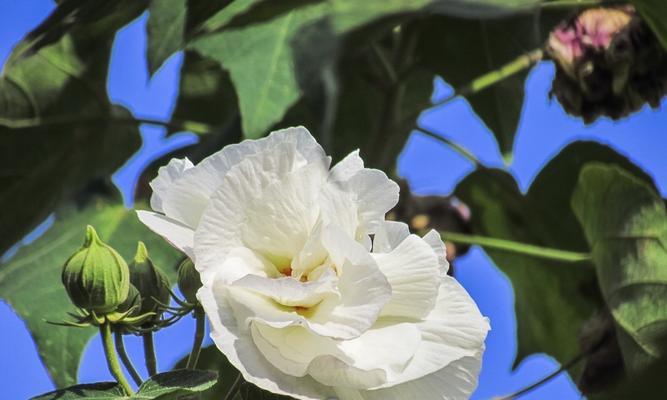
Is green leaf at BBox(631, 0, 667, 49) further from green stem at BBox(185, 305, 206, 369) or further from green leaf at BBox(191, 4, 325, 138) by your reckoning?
green stem at BBox(185, 305, 206, 369)

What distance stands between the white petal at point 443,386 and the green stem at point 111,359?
9cm

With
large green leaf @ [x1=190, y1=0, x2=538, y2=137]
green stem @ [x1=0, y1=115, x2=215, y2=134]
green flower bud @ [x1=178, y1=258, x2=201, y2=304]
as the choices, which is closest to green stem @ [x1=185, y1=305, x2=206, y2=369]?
green flower bud @ [x1=178, y1=258, x2=201, y2=304]

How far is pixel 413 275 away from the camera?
469mm

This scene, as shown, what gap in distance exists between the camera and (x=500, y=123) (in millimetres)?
868

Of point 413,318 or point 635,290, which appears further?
point 635,290

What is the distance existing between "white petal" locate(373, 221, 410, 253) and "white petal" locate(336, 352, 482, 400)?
52 millimetres

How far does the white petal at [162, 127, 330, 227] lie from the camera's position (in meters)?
0.47

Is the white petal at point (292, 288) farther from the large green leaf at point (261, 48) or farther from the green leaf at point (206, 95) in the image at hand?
the green leaf at point (206, 95)

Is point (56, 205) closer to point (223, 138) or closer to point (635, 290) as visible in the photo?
point (223, 138)

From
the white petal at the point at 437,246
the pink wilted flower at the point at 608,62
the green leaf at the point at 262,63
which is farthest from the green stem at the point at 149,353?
the pink wilted flower at the point at 608,62

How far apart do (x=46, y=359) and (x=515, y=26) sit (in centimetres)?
38

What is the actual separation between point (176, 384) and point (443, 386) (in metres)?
0.10

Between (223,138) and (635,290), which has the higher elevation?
(223,138)

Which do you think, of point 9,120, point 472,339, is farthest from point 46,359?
point 472,339
